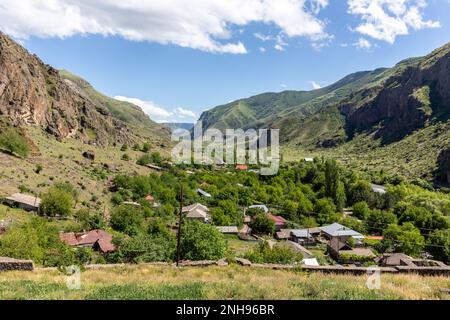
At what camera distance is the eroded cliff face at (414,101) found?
159 metres

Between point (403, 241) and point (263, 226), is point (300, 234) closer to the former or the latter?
point (263, 226)

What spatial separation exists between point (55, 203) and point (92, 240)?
7.70m

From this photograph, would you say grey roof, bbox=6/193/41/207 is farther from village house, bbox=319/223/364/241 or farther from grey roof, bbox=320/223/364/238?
grey roof, bbox=320/223/364/238

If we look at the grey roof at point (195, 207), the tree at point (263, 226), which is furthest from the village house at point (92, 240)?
the tree at point (263, 226)

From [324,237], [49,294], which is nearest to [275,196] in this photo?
[324,237]

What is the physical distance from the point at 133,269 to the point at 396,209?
2464 inches

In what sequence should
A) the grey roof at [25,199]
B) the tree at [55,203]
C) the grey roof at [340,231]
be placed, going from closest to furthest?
the grey roof at [25,199]
the tree at [55,203]
the grey roof at [340,231]

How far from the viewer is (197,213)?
6175cm

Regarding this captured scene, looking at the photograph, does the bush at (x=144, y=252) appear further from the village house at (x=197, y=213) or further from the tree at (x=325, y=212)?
the tree at (x=325, y=212)

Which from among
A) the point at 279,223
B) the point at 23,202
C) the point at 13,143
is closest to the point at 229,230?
the point at 279,223

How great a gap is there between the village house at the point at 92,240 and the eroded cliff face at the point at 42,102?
41642mm
